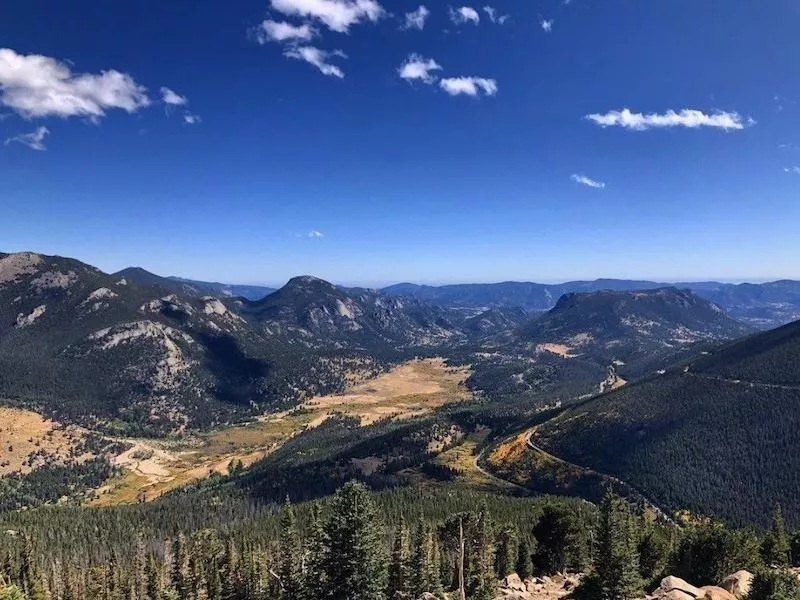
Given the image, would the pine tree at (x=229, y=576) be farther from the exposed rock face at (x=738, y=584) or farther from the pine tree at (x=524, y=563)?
the exposed rock face at (x=738, y=584)

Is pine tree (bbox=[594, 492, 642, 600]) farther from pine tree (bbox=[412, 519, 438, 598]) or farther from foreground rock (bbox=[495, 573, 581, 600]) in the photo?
pine tree (bbox=[412, 519, 438, 598])

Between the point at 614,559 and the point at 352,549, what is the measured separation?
26.0 metres

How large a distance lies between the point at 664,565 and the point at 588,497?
12486 centimetres

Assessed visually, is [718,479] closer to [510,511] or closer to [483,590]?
[510,511]

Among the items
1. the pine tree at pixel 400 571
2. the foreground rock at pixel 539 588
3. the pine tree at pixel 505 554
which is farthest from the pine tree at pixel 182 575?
the foreground rock at pixel 539 588

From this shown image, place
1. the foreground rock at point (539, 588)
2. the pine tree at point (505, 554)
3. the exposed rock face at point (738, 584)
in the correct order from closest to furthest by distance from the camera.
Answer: the exposed rock face at point (738, 584) → the foreground rock at point (539, 588) → the pine tree at point (505, 554)

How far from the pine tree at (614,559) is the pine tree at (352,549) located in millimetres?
22443

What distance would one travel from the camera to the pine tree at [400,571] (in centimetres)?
7219

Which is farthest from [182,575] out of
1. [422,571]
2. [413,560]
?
[422,571]

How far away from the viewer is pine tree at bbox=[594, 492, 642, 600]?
52.4m

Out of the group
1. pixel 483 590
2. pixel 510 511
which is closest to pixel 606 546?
pixel 483 590

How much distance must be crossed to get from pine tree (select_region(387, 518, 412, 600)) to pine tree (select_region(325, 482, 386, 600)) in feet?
81.6

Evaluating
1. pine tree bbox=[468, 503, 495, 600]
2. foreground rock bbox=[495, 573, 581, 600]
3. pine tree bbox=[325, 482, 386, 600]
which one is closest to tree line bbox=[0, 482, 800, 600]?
pine tree bbox=[325, 482, 386, 600]

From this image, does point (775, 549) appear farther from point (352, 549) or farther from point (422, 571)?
point (352, 549)
